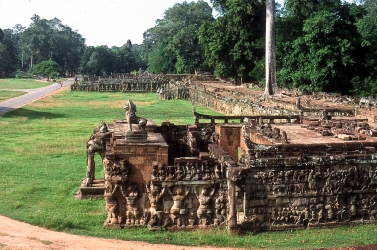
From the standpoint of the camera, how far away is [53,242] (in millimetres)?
10523

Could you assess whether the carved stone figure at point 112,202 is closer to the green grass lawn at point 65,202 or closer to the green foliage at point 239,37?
the green grass lawn at point 65,202

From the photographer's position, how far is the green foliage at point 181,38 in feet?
255

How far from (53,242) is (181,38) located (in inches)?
2703

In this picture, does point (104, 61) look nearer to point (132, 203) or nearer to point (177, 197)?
point (132, 203)

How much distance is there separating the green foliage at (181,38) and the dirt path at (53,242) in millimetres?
67456

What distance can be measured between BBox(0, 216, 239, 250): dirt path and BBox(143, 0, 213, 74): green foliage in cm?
6746

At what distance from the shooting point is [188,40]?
78.1 metres

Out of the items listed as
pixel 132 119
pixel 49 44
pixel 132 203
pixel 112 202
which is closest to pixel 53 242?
pixel 112 202

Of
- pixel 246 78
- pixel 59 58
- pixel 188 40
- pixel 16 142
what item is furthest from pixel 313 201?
pixel 59 58

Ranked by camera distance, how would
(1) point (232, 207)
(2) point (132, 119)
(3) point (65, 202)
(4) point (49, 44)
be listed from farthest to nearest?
(4) point (49, 44) → (3) point (65, 202) → (2) point (132, 119) → (1) point (232, 207)

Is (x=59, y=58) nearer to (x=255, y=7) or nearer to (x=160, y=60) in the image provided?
(x=160, y=60)

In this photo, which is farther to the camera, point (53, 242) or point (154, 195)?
point (154, 195)

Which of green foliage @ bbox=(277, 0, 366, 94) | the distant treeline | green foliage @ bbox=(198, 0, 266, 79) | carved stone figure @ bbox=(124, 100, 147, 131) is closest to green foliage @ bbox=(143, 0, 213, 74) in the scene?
the distant treeline

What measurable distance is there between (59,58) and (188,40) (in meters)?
50.2
